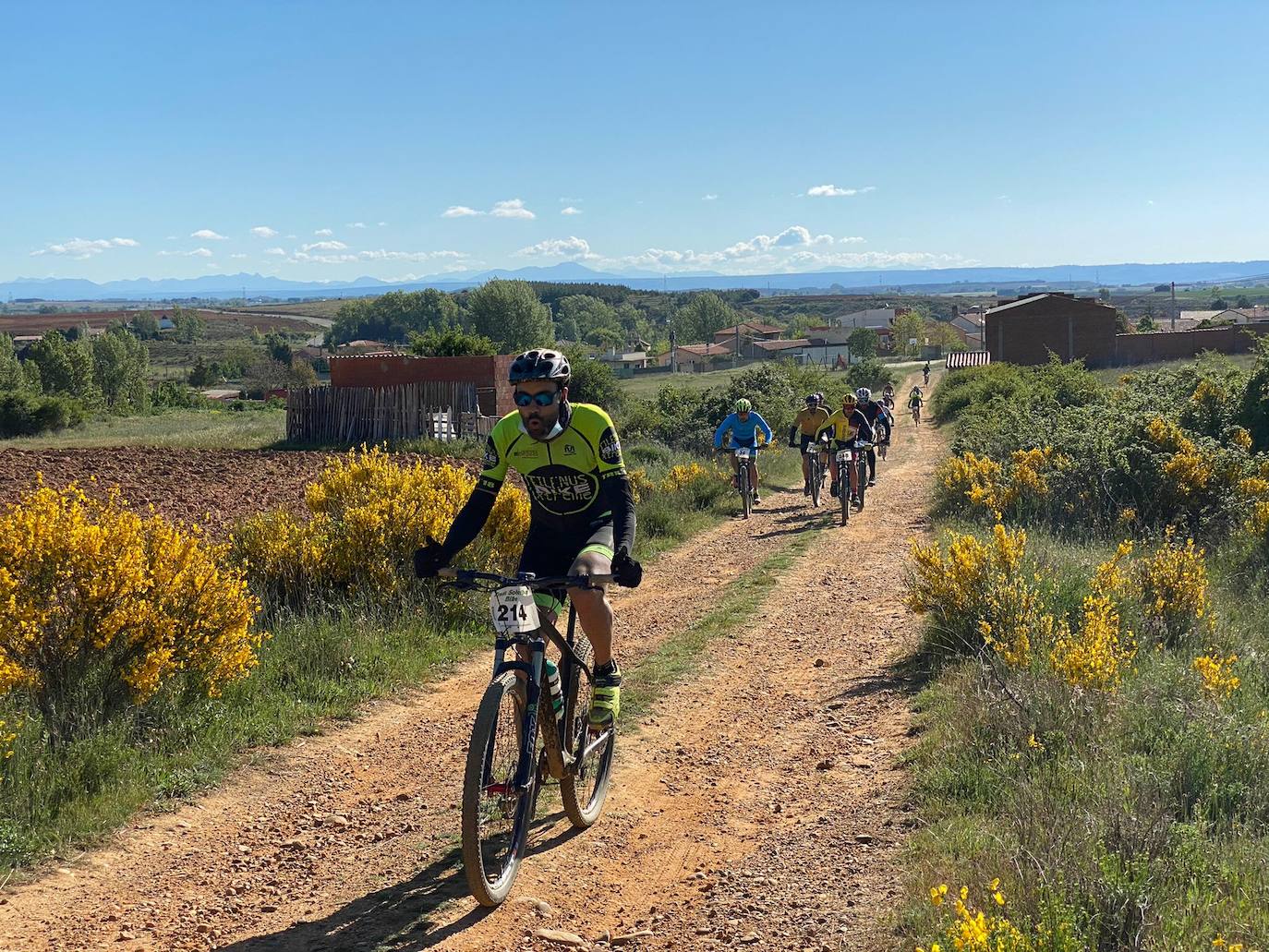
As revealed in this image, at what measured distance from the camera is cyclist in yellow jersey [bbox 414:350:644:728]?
4.98m

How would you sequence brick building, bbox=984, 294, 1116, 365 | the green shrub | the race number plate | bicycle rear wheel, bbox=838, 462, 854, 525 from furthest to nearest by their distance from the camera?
brick building, bbox=984, 294, 1116, 365 → the green shrub → bicycle rear wheel, bbox=838, 462, 854, 525 → the race number plate

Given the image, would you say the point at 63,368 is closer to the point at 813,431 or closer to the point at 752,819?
the point at 813,431

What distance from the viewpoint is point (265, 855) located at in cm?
518

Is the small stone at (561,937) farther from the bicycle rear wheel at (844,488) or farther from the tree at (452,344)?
the tree at (452,344)

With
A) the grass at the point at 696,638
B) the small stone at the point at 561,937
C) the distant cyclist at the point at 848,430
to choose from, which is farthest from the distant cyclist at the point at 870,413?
the small stone at the point at 561,937

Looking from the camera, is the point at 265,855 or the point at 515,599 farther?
the point at 265,855

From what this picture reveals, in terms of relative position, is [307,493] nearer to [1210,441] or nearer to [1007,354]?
[1210,441]

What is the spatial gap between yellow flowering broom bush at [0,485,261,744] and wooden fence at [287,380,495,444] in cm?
2789

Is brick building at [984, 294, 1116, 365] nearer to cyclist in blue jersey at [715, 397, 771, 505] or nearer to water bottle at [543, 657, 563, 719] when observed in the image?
cyclist in blue jersey at [715, 397, 771, 505]

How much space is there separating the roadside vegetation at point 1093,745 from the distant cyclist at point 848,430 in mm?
4897

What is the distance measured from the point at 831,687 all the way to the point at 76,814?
15.6 ft

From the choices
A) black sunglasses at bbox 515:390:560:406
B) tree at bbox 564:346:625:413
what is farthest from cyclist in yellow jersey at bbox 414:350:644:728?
tree at bbox 564:346:625:413

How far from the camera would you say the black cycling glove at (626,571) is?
464 centimetres

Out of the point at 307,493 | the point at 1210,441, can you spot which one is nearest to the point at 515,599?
the point at 307,493
